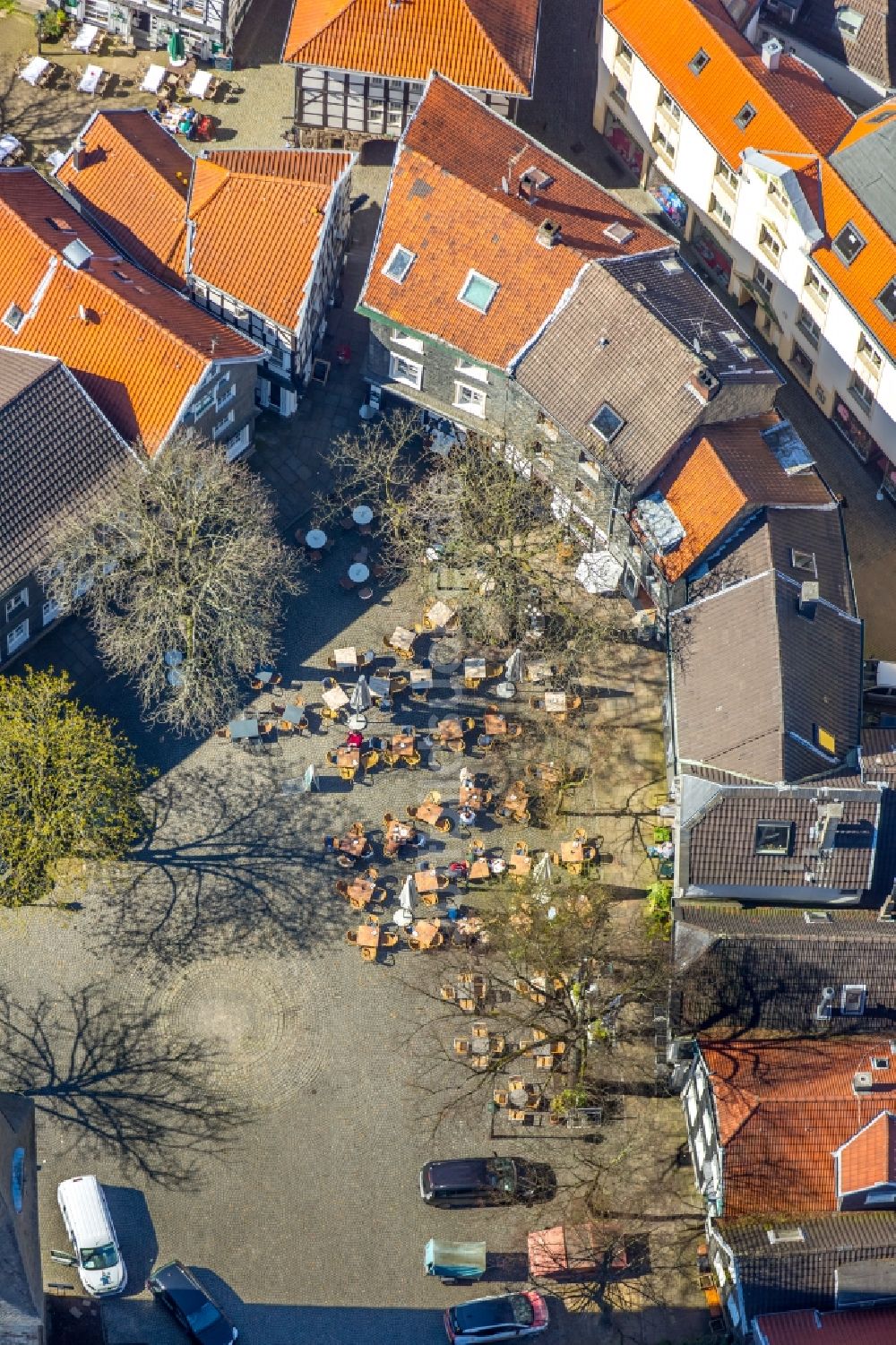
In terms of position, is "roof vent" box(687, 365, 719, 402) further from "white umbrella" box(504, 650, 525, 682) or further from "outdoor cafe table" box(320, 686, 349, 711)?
Result: "outdoor cafe table" box(320, 686, 349, 711)

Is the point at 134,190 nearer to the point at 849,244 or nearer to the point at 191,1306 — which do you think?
the point at 849,244

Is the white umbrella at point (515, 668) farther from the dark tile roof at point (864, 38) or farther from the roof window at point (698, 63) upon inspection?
the dark tile roof at point (864, 38)

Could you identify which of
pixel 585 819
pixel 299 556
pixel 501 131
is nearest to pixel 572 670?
pixel 585 819

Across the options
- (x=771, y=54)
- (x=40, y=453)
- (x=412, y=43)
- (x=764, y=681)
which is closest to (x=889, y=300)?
(x=771, y=54)

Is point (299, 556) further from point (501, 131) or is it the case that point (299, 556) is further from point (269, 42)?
point (269, 42)

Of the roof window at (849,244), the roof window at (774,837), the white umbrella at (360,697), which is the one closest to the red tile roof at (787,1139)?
the roof window at (774,837)

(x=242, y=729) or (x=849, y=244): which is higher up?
(x=849, y=244)
